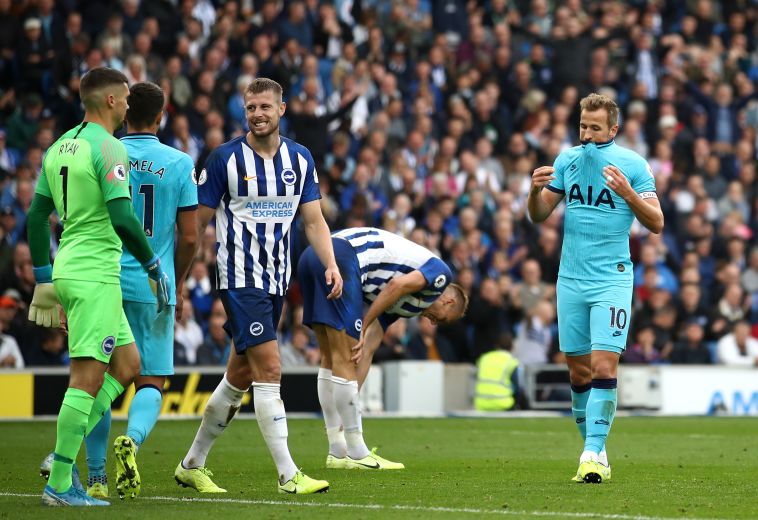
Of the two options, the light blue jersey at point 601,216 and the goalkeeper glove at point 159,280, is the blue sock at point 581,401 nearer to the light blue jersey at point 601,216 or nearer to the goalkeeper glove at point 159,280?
the light blue jersey at point 601,216

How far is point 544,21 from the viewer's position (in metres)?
25.5

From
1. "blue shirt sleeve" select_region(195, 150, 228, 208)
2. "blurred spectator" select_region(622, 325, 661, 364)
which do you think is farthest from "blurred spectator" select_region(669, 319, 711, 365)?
"blue shirt sleeve" select_region(195, 150, 228, 208)

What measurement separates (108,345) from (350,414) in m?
3.44

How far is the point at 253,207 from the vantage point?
8.73m

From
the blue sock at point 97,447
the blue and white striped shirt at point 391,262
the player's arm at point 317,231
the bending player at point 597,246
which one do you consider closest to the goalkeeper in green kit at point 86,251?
the blue sock at point 97,447

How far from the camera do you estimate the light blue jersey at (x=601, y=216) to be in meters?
9.62

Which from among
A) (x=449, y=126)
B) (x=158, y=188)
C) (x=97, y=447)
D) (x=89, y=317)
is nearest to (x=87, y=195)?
(x=89, y=317)

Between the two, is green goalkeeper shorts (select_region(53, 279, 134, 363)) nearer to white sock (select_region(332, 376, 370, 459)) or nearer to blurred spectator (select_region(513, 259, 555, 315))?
white sock (select_region(332, 376, 370, 459))

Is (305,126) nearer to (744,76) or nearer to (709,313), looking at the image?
(709,313)

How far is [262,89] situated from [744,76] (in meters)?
18.8

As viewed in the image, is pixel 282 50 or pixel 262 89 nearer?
pixel 262 89

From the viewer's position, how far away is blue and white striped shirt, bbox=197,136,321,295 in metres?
8.67

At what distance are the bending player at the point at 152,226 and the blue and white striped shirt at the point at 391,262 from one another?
271 cm

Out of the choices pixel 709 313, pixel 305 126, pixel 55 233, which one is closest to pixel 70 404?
pixel 55 233
